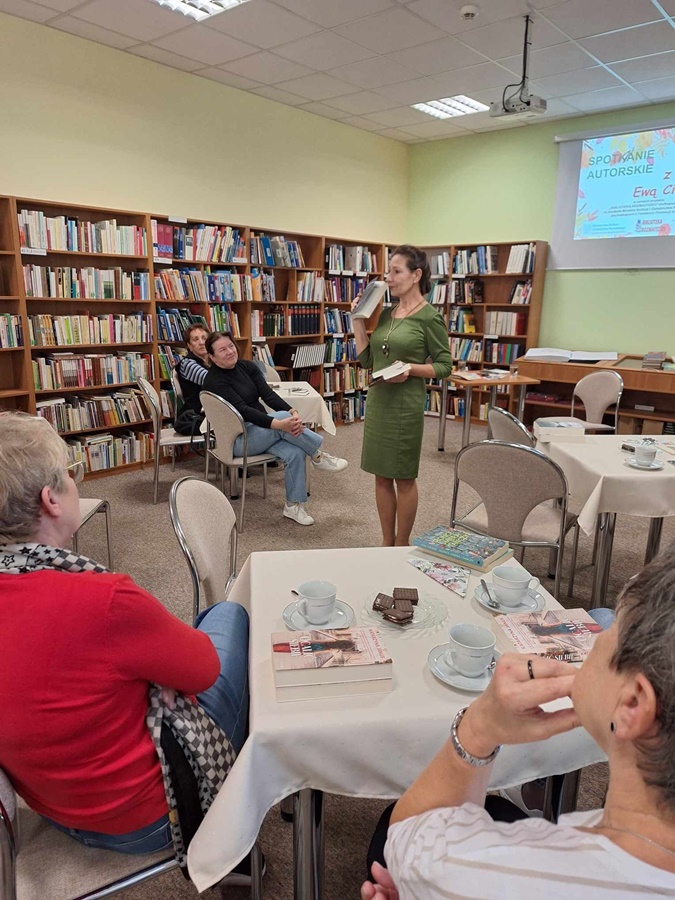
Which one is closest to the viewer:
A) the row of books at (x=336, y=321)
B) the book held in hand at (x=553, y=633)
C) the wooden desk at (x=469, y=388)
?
the book held in hand at (x=553, y=633)

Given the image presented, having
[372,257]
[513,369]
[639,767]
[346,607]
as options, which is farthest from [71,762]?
[372,257]

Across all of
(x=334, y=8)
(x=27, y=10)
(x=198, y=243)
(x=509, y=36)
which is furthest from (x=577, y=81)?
(x=27, y=10)

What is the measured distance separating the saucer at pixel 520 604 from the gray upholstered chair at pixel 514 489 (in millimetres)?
934

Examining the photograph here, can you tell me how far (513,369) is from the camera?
19.8 feet

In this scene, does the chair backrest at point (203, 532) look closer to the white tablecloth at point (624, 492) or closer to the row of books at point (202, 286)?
the white tablecloth at point (624, 492)

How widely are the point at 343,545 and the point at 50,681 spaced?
275 centimetres

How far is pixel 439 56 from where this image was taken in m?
4.66

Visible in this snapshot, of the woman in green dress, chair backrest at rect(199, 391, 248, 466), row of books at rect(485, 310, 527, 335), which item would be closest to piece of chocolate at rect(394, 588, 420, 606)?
the woman in green dress

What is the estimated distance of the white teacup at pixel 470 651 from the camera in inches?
45.0

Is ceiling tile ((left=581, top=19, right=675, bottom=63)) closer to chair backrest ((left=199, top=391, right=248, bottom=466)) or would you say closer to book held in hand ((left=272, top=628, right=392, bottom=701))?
chair backrest ((left=199, top=391, right=248, bottom=466))

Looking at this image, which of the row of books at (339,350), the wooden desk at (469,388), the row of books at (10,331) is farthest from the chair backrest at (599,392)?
the row of books at (10,331)

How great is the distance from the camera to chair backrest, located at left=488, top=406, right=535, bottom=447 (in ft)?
9.97

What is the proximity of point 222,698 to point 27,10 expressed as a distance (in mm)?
4717

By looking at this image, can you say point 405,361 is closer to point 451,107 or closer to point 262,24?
point 262,24
